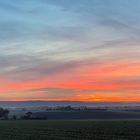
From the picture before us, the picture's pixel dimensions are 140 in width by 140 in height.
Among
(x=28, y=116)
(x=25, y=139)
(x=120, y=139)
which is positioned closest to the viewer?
(x=120, y=139)

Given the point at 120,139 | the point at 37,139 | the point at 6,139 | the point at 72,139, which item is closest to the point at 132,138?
the point at 120,139

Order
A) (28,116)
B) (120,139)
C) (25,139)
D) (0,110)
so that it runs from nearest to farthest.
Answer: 1. (120,139)
2. (25,139)
3. (28,116)
4. (0,110)

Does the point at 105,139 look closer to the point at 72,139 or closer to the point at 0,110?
the point at 72,139

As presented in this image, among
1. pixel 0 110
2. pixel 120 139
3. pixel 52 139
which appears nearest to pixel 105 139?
pixel 120 139

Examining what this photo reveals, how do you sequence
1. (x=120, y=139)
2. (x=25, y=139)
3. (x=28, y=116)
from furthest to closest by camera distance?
(x=28, y=116)
(x=25, y=139)
(x=120, y=139)

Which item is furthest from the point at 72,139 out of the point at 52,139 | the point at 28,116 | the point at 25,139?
the point at 28,116

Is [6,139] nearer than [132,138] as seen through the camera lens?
No

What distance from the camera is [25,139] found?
4572cm

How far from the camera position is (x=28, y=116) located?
463ft

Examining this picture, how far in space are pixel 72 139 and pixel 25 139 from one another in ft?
16.3

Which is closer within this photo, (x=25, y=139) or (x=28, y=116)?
(x=25, y=139)

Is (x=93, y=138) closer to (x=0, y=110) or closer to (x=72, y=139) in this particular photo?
(x=72, y=139)

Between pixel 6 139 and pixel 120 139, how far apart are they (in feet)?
38.4

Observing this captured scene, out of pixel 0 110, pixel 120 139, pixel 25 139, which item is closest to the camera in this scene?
pixel 120 139
